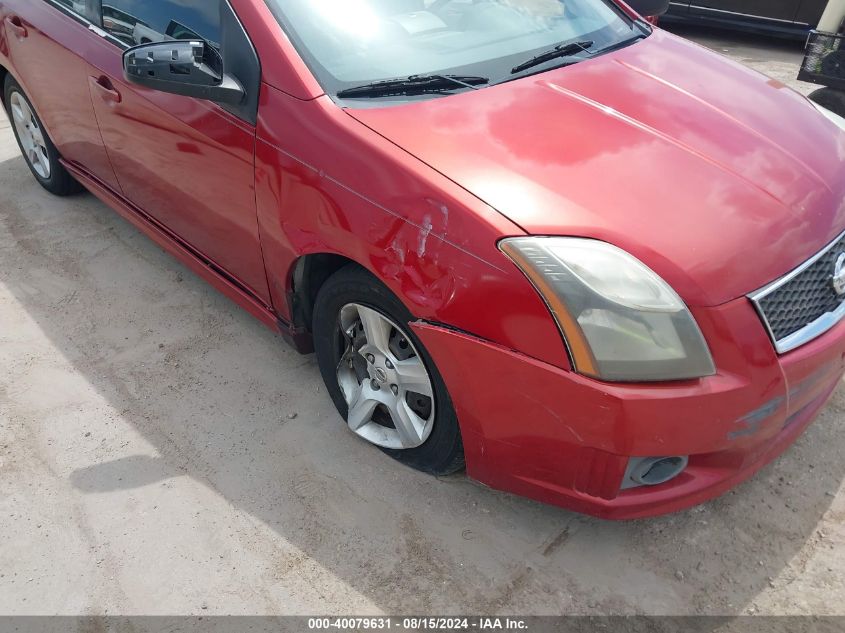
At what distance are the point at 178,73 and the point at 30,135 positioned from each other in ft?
8.37

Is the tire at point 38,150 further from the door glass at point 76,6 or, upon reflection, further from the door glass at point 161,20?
the door glass at point 161,20

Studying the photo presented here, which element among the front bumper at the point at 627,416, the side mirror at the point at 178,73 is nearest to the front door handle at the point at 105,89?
the side mirror at the point at 178,73

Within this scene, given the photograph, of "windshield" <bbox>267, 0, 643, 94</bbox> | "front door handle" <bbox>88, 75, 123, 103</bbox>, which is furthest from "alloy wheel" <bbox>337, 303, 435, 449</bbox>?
"front door handle" <bbox>88, 75, 123, 103</bbox>

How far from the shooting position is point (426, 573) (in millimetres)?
2133

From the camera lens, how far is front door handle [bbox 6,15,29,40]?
3.57 meters

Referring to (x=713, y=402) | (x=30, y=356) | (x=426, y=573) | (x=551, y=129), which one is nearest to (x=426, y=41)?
(x=551, y=129)

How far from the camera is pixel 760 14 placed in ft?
22.4

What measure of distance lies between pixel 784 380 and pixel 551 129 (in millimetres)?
943

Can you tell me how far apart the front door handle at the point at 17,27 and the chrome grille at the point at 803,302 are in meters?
3.64

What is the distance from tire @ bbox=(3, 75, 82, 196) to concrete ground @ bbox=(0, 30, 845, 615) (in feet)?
4.84

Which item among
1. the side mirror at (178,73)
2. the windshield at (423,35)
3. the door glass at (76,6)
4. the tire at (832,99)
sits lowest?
the tire at (832,99)

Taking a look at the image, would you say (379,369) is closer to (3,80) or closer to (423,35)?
(423,35)

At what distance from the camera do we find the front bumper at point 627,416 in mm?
1729

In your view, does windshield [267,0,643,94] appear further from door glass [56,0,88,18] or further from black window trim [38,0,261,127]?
door glass [56,0,88,18]
